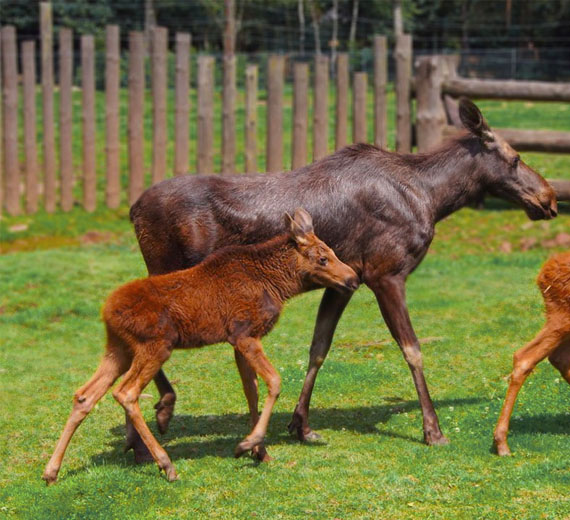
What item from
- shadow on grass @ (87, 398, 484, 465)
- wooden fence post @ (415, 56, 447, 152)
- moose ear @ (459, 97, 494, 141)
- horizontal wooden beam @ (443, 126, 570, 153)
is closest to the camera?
shadow on grass @ (87, 398, 484, 465)

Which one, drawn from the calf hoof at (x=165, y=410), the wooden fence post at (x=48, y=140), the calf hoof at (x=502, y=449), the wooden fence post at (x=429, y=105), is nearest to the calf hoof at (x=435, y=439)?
the calf hoof at (x=502, y=449)

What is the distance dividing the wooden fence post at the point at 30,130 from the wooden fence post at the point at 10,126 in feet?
0.51

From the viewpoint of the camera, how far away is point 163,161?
1620 cm

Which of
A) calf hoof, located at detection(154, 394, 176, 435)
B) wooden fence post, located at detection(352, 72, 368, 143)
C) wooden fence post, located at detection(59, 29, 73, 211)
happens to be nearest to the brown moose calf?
calf hoof, located at detection(154, 394, 176, 435)

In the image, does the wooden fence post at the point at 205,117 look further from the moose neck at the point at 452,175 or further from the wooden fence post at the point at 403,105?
the moose neck at the point at 452,175

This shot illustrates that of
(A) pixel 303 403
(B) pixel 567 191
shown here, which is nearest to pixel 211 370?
(A) pixel 303 403

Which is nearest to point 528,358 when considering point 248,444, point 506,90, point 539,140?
point 248,444

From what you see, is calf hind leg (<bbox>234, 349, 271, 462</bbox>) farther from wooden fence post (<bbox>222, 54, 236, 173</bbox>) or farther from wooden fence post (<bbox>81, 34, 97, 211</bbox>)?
wooden fence post (<bbox>81, 34, 97, 211</bbox>)

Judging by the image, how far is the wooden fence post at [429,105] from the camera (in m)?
15.1

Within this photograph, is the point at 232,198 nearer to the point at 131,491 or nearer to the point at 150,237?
the point at 150,237

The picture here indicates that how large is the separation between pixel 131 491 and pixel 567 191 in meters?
9.43

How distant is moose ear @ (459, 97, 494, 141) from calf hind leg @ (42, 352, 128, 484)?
3.34 meters

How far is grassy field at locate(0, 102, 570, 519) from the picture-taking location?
6625mm

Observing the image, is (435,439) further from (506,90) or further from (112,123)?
(112,123)
